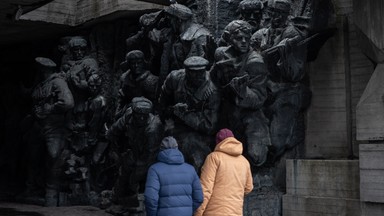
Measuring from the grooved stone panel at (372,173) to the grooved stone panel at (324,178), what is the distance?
0.42 m

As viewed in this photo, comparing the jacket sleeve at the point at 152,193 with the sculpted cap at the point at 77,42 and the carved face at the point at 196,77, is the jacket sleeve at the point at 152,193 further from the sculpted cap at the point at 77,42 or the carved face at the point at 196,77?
the sculpted cap at the point at 77,42

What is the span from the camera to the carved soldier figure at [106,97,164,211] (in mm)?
8375

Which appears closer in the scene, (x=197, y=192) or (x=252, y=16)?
(x=197, y=192)

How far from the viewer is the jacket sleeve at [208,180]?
5203mm

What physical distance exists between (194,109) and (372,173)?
8.44 ft

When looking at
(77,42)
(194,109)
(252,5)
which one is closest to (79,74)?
(77,42)

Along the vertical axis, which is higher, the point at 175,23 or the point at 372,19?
the point at 175,23

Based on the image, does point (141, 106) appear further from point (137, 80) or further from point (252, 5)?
point (252, 5)

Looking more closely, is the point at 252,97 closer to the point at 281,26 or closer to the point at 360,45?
the point at 281,26

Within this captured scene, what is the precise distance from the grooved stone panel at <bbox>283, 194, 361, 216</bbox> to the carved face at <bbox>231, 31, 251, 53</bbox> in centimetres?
232

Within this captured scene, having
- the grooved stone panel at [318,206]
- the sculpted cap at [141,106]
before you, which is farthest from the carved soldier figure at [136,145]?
the grooved stone panel at [318,206]

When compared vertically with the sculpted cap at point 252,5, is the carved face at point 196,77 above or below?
below

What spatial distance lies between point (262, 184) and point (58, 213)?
3837mm

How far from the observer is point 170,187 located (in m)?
4.82
